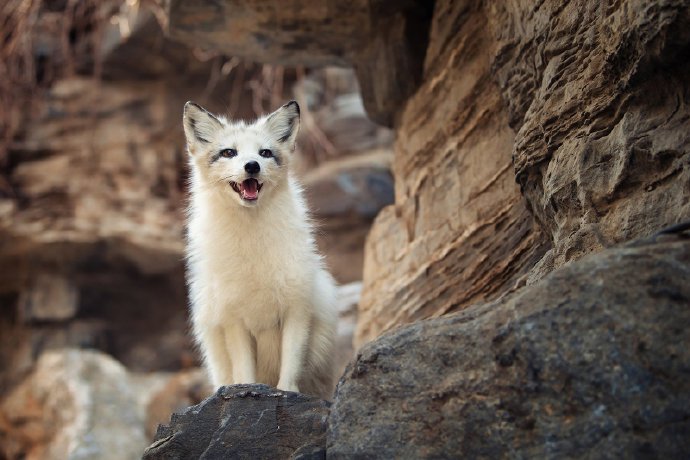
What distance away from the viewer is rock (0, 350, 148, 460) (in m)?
8.05

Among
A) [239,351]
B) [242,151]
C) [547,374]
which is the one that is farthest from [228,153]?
[547,374]

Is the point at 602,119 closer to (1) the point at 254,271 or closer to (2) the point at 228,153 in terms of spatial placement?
(1) the point at 254,271

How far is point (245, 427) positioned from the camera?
3.46m

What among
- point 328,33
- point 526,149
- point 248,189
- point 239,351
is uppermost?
point 328,33

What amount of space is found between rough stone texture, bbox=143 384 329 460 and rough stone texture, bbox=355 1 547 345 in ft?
4.89

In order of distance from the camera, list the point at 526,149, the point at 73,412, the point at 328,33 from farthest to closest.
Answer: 1. the point at 73,412
2. the point at 328,33
3. the point at 526,149

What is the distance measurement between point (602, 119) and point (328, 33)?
2.71 meters

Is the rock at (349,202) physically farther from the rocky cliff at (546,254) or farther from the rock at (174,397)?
the rocky cliff at (546,254)

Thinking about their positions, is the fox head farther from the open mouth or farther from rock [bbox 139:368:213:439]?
rock [bbox 139:368:213:439]

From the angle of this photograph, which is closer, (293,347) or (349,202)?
(293,347)

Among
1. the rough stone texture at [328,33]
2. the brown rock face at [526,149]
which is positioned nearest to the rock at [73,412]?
the brown rock face at [526,149]

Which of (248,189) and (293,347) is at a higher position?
(248,189)

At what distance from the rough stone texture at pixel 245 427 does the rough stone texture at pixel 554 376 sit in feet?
1.51

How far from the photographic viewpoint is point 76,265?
31.3ft
